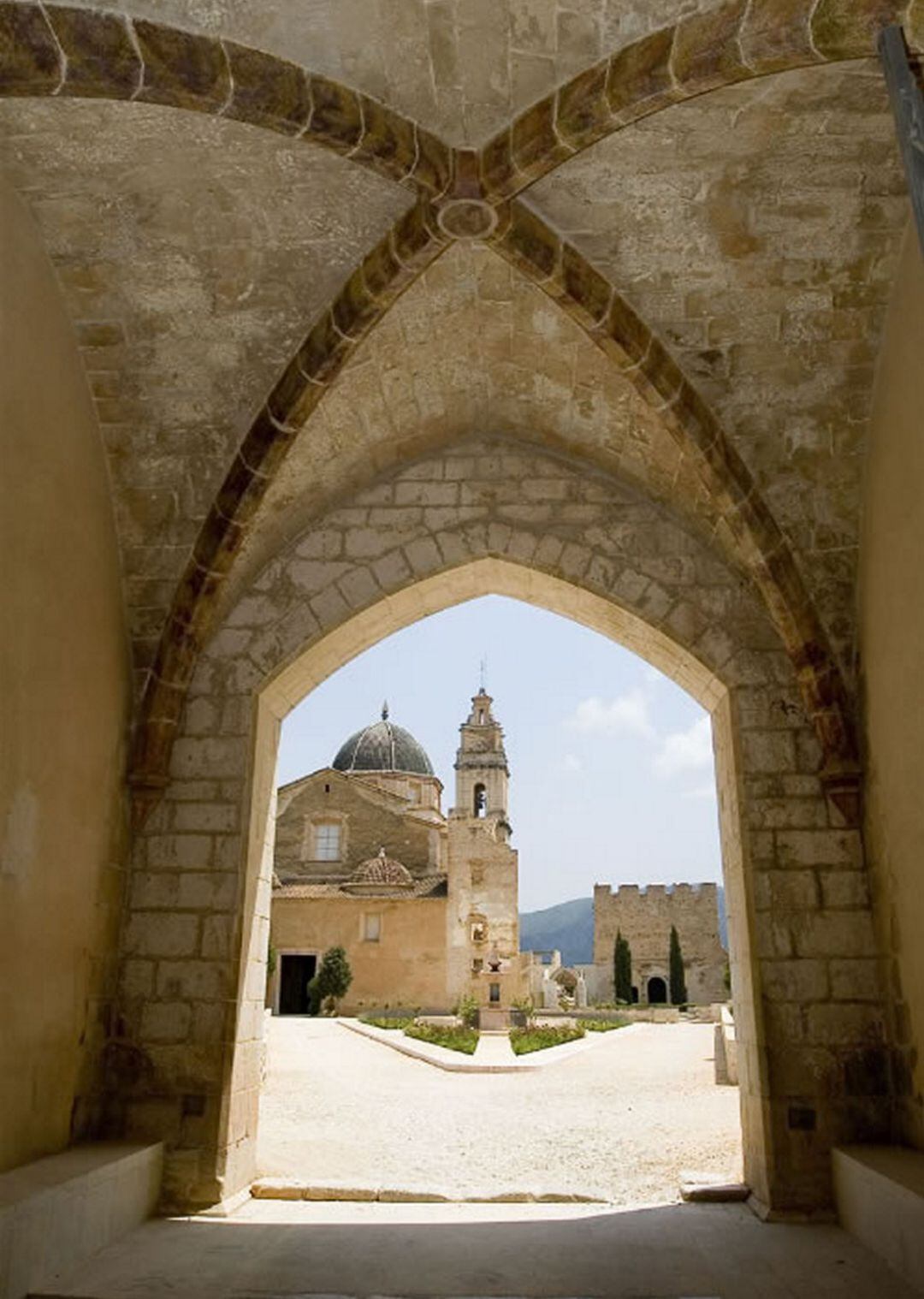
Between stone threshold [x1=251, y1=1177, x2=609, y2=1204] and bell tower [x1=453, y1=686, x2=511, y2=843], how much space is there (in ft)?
92.1

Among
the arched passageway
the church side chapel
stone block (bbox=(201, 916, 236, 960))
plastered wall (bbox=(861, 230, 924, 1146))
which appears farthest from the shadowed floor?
stone block (bbox=(201, 916, 236, 960))

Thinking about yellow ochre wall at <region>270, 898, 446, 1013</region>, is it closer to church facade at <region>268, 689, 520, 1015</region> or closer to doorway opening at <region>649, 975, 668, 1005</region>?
church facade at <region>268, 689, 520, 1015</region>

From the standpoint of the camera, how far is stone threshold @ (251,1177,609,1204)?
5.03 m

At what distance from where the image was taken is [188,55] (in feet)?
12.0

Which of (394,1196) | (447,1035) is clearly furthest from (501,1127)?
(447,1035)

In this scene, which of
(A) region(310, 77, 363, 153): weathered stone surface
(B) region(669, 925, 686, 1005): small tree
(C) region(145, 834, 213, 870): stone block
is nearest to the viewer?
(A) region(310, 77, 363, 153): weathered stone surface

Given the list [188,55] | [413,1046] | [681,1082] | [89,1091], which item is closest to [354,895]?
[413,1046]

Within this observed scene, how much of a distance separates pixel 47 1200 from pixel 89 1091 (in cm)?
122

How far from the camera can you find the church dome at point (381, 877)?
973 inches

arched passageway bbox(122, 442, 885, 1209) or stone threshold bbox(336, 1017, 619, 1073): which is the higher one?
arched passageway bbox(122, 442, 885, 1209)

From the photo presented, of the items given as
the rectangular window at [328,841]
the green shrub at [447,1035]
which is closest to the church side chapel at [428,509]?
the green shrub at [447,1035]

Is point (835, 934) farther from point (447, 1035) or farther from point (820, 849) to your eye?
point (447, 1035)

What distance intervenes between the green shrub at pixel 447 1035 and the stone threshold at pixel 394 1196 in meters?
8.44

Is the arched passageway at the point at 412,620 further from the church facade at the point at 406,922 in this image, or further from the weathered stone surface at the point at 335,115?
the church facade at the point at 406,922
